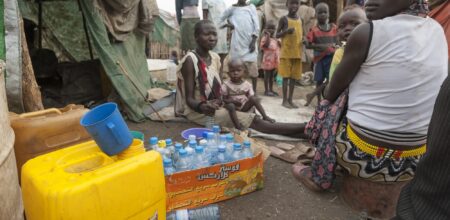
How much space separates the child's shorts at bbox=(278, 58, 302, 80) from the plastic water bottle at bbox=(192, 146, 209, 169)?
11.6 feet

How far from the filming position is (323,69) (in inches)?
209

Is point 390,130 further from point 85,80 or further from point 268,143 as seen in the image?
point 85,80

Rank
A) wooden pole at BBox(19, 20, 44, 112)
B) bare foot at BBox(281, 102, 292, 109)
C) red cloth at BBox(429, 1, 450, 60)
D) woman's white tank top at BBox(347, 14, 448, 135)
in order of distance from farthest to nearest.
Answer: bare foot at BBox(281, 102, 292, 109) → red cloth at BBox(429, 1, 450, 60) → wooden pole at BBox(19, 20, 44, 112) → woman's white tank top at BBox(347, 14, 448, 135)

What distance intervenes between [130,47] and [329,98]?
3.45 m

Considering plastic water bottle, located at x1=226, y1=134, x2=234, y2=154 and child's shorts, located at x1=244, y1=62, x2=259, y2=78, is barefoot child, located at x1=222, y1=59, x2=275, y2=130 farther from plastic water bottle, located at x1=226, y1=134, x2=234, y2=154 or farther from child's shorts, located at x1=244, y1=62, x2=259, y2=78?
child's shorts, located at x1=244, y1=62, x2=259, y2=78

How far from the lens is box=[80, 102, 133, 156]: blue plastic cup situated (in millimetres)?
1403

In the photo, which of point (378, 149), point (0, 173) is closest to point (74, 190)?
point (0, 173)

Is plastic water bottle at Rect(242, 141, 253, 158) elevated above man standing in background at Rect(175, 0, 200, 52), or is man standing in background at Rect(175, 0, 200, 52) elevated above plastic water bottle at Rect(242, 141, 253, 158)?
man standing in background at Rect(175, 0, 200, 52)

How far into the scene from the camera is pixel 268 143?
148 inches

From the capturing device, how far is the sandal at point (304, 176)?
2.68m

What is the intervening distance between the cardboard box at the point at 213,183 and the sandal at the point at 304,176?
40 centimetres

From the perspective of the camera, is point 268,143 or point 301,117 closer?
point 268,143

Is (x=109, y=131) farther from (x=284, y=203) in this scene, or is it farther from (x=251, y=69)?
(x=251, y=69)

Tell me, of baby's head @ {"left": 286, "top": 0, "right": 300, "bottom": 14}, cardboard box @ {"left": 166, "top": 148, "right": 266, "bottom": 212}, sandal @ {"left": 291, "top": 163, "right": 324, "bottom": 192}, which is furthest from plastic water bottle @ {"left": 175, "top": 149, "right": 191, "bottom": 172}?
baby's head @ {"left": 286, "top": 0, "right": 300, "bottom": 14}
